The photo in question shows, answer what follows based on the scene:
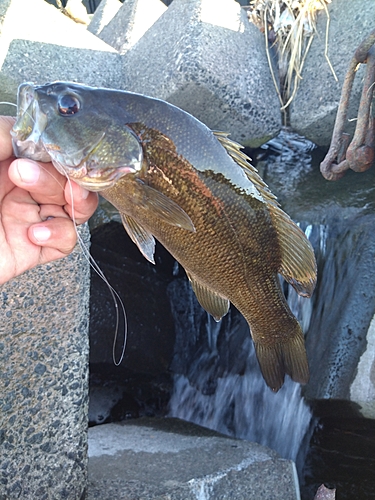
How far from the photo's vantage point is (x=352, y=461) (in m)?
3.32

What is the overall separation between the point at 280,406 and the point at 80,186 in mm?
2652

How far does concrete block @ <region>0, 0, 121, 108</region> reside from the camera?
151 inches

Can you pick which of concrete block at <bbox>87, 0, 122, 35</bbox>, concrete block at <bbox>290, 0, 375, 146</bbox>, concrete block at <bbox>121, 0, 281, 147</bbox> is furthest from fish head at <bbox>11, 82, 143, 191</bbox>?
concrete block at <bbox>87, 0, 122, 35</bbox>

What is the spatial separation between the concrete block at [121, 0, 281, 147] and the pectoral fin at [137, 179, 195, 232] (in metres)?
2.68

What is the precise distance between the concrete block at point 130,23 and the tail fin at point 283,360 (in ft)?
12.3

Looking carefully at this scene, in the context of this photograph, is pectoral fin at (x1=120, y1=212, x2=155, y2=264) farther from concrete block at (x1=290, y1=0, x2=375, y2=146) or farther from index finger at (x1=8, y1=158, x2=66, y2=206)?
concrete block at (x1=290, y1=0, x2=375, y2=146)

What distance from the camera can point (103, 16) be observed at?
21.6ft

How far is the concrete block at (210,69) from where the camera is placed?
13.6ft

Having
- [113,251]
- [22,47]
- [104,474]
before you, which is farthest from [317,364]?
[22,47]

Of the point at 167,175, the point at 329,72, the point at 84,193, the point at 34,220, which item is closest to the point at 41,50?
the point at 329,72

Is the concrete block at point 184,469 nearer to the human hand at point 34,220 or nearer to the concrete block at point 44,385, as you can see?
the concrete block at point 44,385

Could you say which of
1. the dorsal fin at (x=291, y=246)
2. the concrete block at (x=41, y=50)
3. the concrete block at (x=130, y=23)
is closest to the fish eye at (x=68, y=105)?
the dorsal fin at (x=291, y=246)

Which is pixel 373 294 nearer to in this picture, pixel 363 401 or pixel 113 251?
pixel 363 401

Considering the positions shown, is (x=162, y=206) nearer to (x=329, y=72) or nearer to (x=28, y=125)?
(x=28, y=125)
